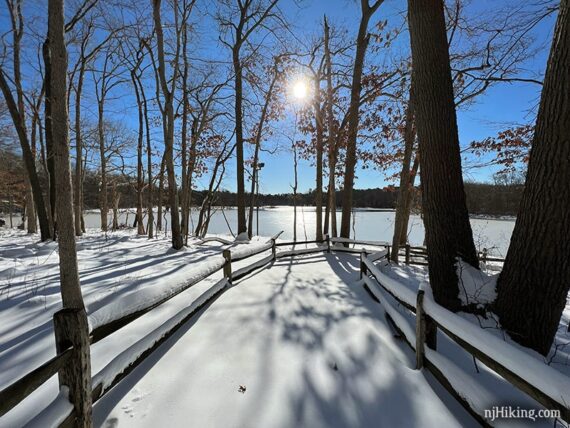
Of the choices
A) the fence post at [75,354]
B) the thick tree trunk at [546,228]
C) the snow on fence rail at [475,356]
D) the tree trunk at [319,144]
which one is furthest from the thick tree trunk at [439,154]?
the tree trunk at [319,144]

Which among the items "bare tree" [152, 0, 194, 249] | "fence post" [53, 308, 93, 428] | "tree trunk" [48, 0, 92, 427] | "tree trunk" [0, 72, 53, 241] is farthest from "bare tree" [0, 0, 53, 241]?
"fence post" [53, 308, 93, 428]

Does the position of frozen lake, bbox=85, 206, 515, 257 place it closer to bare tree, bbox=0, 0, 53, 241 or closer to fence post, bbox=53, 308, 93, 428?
bare tree, bbox=0, 0, 53, 241

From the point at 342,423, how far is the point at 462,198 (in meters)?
3.35

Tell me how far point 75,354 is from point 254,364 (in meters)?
1.80

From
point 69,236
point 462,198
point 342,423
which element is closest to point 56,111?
point 69,236

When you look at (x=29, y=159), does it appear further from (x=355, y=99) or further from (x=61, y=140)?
(x=355, y=99)

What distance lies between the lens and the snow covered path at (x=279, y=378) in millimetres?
2248

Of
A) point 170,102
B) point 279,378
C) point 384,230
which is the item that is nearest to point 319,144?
point 170,102

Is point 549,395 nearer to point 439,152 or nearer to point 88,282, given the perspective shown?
point 439,152

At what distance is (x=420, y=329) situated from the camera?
287 cm

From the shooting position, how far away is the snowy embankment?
2.51 m

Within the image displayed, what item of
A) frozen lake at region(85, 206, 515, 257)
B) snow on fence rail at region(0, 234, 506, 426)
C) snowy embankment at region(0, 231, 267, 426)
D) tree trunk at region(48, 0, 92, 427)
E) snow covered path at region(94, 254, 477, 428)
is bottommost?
frozen lake at region(85, 206, 515, 257)

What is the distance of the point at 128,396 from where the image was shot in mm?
2420

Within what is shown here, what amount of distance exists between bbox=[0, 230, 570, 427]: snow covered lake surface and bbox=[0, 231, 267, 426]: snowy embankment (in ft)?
0.06
